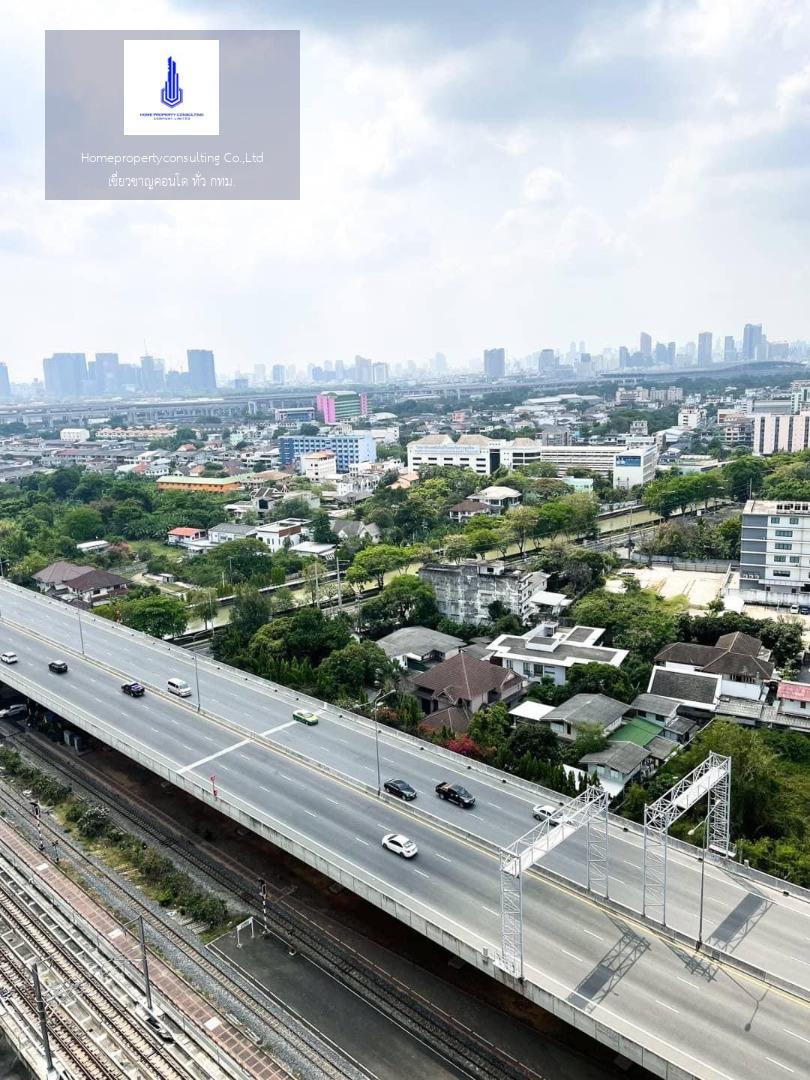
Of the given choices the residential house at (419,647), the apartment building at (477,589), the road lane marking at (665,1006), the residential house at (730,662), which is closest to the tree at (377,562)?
the apartment building at (477,589)

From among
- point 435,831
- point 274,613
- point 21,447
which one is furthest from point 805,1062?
point 21,447

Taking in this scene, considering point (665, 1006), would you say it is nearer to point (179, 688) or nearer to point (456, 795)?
point (456, 795)

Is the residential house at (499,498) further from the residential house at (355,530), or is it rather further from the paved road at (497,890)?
the paved road at (497,890)

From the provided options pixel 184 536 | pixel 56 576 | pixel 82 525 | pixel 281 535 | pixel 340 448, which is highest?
pixel 340 448

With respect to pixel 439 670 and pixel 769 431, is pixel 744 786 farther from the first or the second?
pixel 769 431

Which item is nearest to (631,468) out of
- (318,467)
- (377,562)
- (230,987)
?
(318,467)

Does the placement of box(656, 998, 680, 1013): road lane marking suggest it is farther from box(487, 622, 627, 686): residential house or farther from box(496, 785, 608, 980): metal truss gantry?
box(487, 622, 627, 686): residential house
